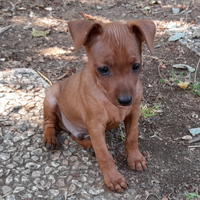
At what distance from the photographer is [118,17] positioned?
26.2 ft

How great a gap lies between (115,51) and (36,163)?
1.89 metres

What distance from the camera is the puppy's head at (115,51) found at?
2709mm

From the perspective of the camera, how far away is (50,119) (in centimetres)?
412

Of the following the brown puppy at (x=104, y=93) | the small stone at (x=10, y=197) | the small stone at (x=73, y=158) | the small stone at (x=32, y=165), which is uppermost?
the brown puppy at (x=104, y=93)

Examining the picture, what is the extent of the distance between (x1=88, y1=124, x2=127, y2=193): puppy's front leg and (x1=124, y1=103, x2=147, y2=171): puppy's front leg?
1.12ft

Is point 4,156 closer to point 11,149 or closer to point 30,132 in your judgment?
point 11,149

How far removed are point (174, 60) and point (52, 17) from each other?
3.87 metres

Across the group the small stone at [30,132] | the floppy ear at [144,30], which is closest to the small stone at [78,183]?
the small stone at [30,132]

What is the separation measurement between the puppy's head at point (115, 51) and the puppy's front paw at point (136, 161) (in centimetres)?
105

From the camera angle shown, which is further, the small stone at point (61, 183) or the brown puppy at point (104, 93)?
the small stone at point (61, 183)

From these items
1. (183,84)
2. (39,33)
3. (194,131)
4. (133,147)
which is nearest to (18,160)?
(133,147)

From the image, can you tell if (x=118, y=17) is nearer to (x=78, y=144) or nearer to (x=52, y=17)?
(x=52, y=17)

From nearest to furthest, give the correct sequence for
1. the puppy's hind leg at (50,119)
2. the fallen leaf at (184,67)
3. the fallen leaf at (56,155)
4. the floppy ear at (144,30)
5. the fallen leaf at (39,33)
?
the floppy ear at (144,30) < the fallen leaf at (56,155) < the puppy's hind leg at (50,119) < the fallen leaf at (184,67) < the fallen leaf at (39,33)

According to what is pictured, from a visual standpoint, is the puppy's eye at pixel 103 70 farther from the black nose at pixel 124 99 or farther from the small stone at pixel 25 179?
the small stone at pixel 25 179
